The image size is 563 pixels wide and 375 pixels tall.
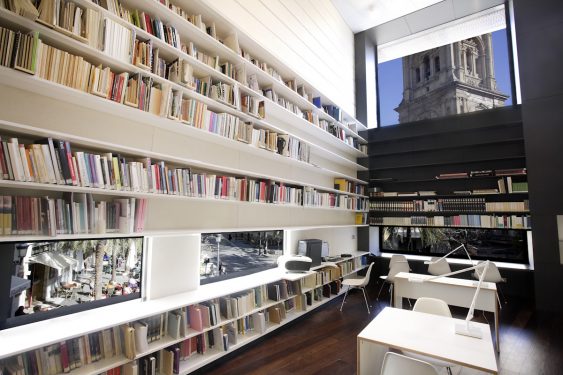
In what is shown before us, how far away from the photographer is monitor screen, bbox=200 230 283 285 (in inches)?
135

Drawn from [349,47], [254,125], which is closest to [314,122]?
[254,125]

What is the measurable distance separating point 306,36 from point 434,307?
4833mm

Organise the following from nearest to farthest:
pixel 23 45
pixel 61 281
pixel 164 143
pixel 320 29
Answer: pixel 23 45, pixel 61 281, pixel 164 143, pixel 320 29

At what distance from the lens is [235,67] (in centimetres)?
342

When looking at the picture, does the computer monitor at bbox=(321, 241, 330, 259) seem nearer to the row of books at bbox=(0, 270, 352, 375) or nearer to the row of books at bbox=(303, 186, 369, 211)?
the row of books at bbox=(303, 186, 369, 211)

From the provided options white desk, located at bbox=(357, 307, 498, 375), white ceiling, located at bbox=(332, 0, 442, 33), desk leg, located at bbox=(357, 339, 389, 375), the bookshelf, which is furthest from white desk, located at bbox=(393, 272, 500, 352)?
white ceiling, located at bbox=(332, 0, 442, 33)

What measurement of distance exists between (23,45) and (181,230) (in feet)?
6.02

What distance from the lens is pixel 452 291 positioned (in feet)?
13.0

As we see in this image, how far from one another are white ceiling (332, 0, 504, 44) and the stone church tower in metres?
0.91

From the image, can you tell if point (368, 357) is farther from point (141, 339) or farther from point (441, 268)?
point (441, 268)

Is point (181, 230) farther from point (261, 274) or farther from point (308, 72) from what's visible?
point (308, 72)

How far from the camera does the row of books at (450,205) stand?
213 inches

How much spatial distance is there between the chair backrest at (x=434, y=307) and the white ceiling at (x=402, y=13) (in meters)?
6.28

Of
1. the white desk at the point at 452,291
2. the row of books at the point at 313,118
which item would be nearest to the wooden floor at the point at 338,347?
the white desk at the point at 452,291
